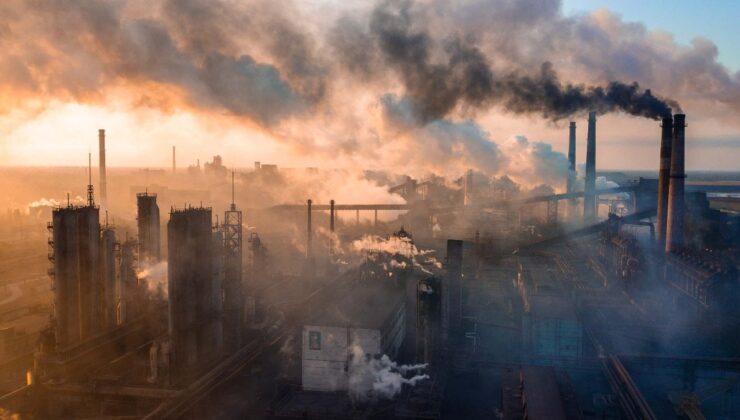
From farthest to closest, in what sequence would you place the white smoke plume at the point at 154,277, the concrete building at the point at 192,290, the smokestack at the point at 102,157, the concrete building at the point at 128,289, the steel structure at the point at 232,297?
the smokestack at the point at 102,157
the white smoke plume at the point at 154,277
the concrete building at the point at 128,289
the steel structure at the point at 232,297
the concrete building at the point at 192,290

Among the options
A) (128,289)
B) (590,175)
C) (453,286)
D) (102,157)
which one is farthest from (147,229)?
(590,175)

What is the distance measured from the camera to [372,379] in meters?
21.8

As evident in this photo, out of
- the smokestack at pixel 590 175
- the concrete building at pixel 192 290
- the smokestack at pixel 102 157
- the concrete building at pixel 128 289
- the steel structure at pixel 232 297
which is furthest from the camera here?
the smokestack at pixel 102 157

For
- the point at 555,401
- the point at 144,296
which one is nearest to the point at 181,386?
the point at 144,296

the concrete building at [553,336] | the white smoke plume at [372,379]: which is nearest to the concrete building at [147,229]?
the white smoke plume at [372,379]

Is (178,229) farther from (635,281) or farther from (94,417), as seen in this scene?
(635,281)

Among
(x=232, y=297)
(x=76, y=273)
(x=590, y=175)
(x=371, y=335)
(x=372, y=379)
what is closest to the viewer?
(x=372, y=379)

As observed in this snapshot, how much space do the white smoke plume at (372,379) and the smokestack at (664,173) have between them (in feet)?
71.1

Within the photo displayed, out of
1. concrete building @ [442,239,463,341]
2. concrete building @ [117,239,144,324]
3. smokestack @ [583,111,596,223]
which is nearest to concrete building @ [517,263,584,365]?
concrete building @ [442,239,463,341]

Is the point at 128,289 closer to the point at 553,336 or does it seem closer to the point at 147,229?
the point at 147,229

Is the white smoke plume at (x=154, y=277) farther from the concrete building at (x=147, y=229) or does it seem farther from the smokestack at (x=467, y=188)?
the smokestack at (x=467, y=188)

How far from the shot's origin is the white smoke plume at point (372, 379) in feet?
70.8

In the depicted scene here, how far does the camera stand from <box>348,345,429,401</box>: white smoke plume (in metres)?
21.6

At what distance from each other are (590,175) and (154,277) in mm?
46556
